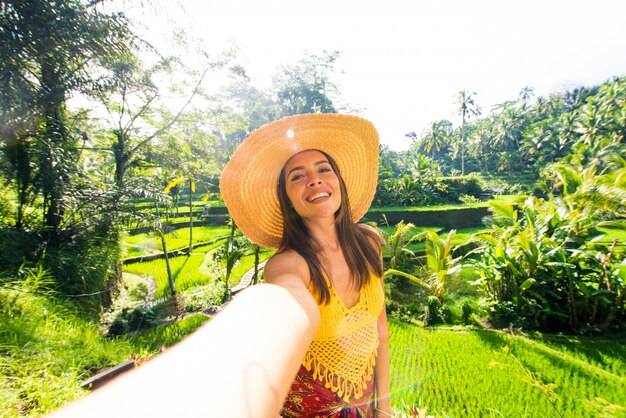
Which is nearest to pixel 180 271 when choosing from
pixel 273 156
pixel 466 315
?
pixel 466 315

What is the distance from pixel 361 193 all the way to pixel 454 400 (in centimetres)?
299

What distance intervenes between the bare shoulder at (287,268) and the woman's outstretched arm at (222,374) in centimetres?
36

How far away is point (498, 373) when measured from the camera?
3.55 meters

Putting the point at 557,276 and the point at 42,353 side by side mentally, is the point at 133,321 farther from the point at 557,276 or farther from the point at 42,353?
the point at 557,276

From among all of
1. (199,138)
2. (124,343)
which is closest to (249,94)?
(199,138)

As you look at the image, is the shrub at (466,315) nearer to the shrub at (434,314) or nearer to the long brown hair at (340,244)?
the shrub at (434,314)

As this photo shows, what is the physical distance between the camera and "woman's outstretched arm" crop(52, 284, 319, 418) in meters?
0.40

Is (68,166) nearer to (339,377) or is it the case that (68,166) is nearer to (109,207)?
(109,207)

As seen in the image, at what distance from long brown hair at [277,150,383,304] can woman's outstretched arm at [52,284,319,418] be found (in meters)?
0.47

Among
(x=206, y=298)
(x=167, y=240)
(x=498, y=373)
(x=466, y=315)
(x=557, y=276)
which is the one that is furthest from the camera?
(x=167, y=240)

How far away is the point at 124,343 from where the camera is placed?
472cm

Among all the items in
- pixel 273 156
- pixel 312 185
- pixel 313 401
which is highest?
pixel 273 156

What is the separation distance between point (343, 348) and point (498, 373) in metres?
Result: 3.69

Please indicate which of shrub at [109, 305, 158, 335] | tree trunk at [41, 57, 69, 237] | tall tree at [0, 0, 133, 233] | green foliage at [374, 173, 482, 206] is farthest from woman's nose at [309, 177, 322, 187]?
green foliage at [374, 173, 482, 206]
